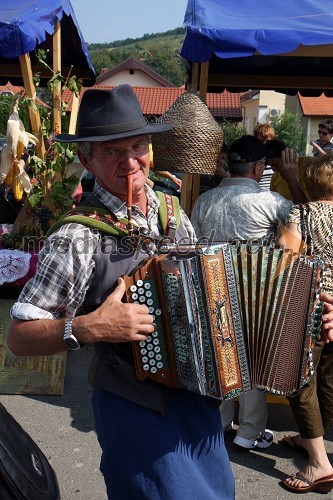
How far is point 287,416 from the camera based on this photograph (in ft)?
13.0

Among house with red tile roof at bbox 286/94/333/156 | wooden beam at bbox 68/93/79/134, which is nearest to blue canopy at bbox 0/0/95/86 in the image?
wooden beam at bbox 68/93/79/134

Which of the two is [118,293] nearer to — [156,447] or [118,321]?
[118,321]

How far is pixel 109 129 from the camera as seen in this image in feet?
5.74

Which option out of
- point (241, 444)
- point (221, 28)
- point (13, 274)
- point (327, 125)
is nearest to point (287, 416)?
point (241, 444)

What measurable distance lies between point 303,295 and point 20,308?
0.87 meters

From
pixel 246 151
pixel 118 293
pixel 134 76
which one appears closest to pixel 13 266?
pixel 246 151

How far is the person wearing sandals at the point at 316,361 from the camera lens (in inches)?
119

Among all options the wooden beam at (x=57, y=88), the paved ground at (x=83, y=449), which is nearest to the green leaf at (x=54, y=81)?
the wooden beam at (x=57, y=88)

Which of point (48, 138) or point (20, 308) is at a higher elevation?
point (48, 138)

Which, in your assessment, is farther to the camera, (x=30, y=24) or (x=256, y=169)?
(x=30, y=24)

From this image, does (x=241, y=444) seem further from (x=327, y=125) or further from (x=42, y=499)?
(x=327, y=125)

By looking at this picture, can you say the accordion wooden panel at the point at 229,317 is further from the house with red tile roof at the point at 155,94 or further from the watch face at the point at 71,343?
the house with red tile roof at the point at 155,94

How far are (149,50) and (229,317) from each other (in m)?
156

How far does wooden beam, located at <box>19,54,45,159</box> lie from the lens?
481cm
